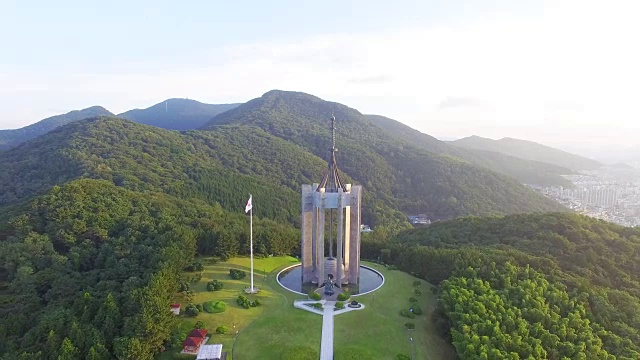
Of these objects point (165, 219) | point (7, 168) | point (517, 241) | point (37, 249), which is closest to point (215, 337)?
point (37, 249)

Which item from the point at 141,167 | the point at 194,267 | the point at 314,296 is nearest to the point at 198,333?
the point at 314,296

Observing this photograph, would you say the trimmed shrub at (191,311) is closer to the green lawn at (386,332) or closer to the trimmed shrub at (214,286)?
the trimmed shrub at (214,286)

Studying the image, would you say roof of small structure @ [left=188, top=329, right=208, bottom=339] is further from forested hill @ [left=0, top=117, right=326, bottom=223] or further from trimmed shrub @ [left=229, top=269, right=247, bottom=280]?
forested hill @ [left=0, top=117, right=326, bottom=223]

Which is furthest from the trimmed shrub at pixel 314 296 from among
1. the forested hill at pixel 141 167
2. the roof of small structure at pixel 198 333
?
the forested hill at pixel 141 167

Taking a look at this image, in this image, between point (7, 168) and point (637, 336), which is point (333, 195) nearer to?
point (637, 336)

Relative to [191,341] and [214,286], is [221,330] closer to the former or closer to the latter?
[191,341]

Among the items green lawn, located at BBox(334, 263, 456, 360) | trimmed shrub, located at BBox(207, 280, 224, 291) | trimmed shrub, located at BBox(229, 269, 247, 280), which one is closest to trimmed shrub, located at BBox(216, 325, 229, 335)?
trimmed shrub, located at BBox(207, 280, 224, 291)

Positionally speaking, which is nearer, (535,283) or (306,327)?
(306,327)
